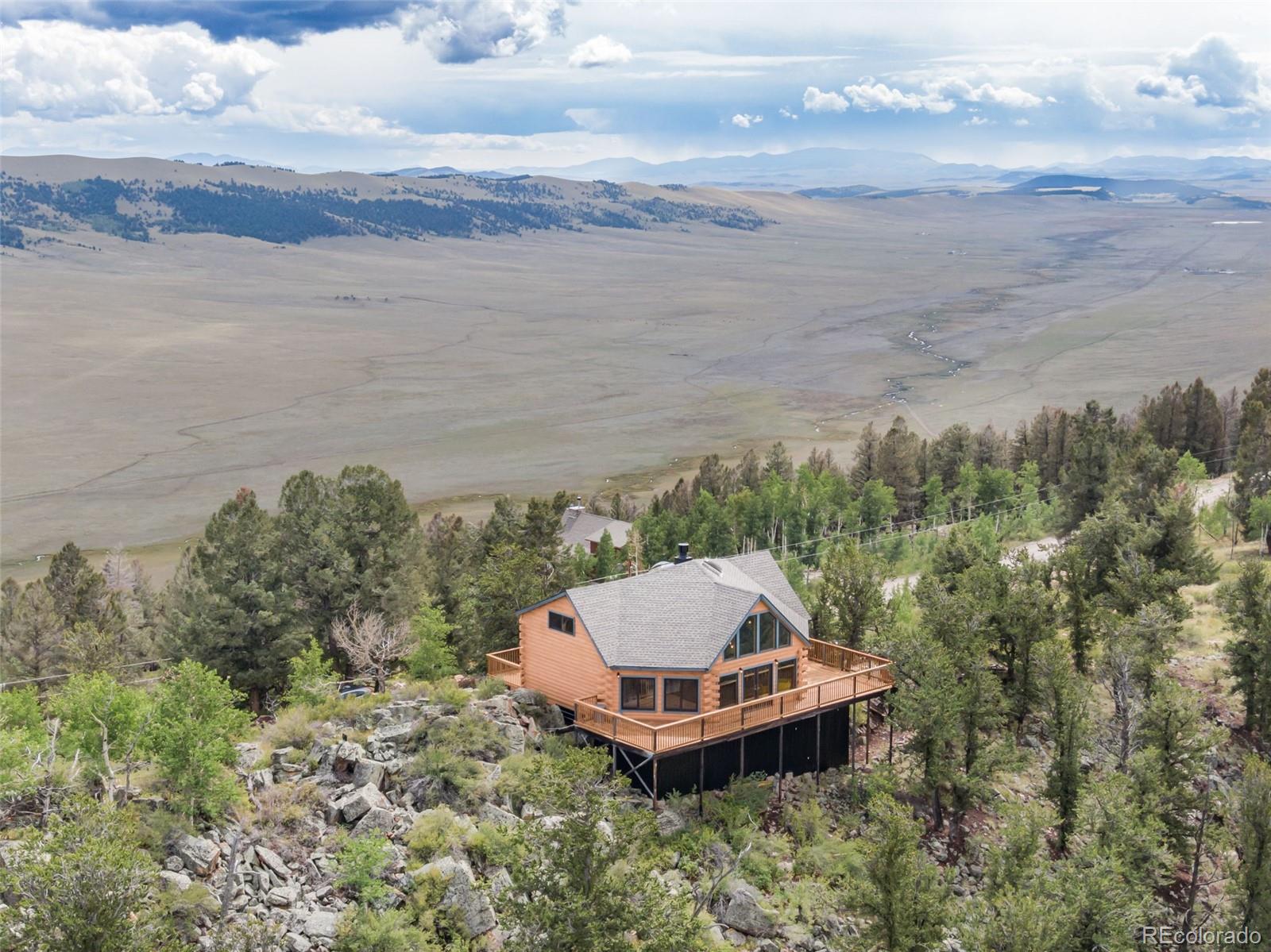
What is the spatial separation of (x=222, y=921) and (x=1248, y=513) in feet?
200

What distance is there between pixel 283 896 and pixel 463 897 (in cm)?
354

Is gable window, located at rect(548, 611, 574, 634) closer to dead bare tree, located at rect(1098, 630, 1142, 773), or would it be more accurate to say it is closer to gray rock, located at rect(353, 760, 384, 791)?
gray rock, located at rect(353, 760, 384, 791)

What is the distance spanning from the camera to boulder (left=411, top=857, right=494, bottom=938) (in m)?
24.0

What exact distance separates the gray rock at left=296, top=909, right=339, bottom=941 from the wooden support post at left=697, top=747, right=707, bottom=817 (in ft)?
36.4

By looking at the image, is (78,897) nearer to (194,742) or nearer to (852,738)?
(194,742)

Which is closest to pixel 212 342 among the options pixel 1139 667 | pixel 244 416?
pixel 244 416

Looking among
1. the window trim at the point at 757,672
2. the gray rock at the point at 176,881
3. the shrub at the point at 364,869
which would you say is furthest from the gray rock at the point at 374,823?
the window trim at the point at 757,672

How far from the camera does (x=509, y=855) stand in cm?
2142

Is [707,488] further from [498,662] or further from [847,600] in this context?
[498,662]

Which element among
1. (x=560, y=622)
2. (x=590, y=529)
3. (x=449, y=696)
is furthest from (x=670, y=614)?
(x=590, y=529)

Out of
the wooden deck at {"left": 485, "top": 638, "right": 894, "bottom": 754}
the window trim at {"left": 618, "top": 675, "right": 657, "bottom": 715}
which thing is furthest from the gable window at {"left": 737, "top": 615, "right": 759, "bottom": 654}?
the window trim at {"left": 618, "top": 675, "right": 657, "bottom": 715}

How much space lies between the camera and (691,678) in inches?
1291

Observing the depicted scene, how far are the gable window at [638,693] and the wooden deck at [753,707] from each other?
1.44 ft

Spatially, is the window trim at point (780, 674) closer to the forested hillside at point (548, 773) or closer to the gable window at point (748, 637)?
the gable window at point (748, 637)
